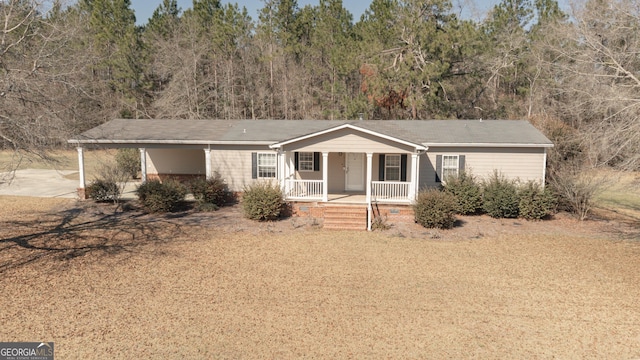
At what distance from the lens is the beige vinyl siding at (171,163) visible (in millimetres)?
22172

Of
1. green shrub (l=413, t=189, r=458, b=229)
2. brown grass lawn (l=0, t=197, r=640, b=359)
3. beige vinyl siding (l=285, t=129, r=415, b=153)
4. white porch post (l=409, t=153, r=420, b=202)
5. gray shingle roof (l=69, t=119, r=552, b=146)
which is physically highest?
gray shingle roof (l=69, t=119, r=552, b=146)

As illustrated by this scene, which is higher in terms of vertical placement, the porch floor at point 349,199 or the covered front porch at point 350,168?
the covered front porch at point 350,168

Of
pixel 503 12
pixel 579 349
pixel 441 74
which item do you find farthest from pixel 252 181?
pixel 503 12

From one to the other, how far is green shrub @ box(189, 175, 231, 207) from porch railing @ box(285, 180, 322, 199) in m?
3.06

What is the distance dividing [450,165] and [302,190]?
6.62 metres

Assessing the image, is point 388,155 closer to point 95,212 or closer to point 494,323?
point 494,323

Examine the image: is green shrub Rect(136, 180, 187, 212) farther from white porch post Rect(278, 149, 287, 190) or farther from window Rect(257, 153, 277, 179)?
white porch post Rect(278, 149, 287, 190)

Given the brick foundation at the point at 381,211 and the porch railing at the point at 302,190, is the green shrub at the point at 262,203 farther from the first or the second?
the porch railing at the point at 302,190

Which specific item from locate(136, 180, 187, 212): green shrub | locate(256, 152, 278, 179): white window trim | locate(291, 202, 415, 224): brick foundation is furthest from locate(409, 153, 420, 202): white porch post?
locate(136, 180, 187, 212): green shrub

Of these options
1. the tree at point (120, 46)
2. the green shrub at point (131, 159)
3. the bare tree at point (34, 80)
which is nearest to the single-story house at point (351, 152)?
the green shrub at point (131, 159)

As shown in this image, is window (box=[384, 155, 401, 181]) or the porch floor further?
window (box=[384, 155, 401, 181])

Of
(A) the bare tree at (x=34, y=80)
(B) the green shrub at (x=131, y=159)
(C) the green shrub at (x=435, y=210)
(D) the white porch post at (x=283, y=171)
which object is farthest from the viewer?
(B) the green shrub at (x=131, y=159)

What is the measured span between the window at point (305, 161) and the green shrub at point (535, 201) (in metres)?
8.92

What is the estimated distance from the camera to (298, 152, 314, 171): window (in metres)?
18.5
